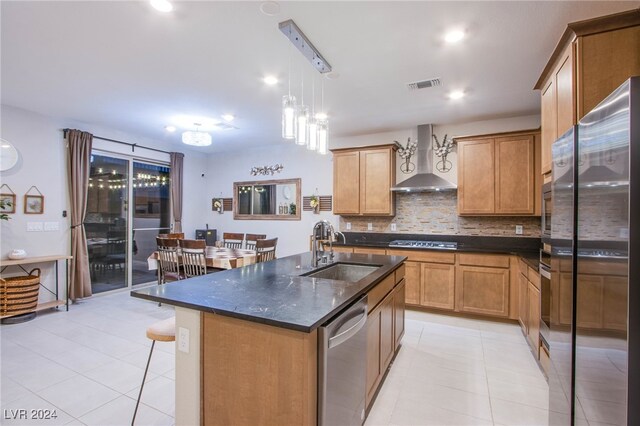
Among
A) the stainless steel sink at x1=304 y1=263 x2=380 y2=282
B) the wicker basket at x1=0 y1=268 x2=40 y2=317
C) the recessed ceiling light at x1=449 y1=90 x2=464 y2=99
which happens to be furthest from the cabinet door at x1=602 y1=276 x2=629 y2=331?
the wicker basket at x1=0 y1=268 x2=40 y2=317

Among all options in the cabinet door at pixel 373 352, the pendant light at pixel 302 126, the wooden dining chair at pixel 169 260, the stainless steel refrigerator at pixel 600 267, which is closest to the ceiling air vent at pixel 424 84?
the pendant light at pixel 302 126

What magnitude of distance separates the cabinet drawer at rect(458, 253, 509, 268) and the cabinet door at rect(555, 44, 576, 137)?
194cm

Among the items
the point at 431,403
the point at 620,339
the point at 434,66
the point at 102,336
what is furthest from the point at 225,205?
the point at 620,339

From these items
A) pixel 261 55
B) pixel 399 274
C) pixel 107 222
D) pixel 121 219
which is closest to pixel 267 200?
pixel 121 219

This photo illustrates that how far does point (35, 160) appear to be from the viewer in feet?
13.8

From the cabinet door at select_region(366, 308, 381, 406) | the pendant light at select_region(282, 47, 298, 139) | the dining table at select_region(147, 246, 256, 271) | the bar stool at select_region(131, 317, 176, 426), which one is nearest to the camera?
the bar stool at select_region(131, 317, 176, 426)

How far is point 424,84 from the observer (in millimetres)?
3215

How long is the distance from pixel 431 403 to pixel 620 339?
157cm

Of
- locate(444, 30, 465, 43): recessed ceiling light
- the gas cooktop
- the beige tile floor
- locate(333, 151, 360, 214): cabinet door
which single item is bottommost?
the beige tile floor

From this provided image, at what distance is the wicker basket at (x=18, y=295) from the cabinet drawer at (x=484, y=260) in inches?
212

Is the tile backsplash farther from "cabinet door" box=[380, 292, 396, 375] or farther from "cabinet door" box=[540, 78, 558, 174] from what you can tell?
"cabinet door" box=[380, 292, 396, 375]

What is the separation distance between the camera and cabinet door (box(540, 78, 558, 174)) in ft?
8.12

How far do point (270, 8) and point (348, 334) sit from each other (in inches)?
81.5

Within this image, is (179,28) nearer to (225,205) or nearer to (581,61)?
(581,61)
